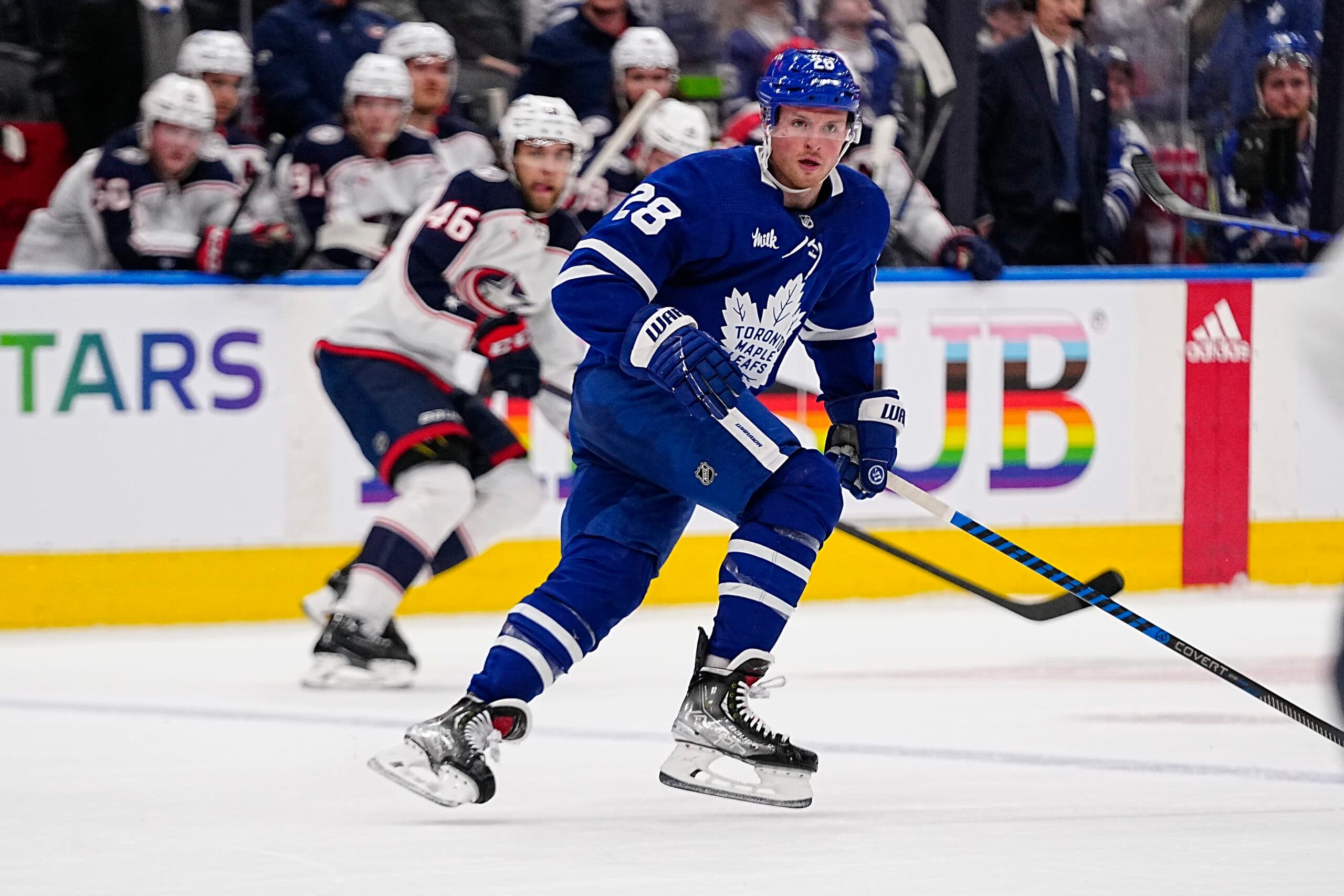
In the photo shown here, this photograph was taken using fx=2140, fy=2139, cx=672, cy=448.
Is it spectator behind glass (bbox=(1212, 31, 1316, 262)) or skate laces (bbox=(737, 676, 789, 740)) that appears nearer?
skate laces (bbox=(737, 676, 789, 740))

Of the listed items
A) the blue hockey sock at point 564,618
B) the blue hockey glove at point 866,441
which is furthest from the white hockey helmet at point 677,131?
the blue hockey sock at point 564,618

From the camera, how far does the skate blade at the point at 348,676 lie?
448 centimetres

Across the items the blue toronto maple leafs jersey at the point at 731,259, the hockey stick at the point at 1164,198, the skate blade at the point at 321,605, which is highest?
the blue toronto maple leafs jersey at the point at 731,259

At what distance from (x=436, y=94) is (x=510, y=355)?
1.58 metres

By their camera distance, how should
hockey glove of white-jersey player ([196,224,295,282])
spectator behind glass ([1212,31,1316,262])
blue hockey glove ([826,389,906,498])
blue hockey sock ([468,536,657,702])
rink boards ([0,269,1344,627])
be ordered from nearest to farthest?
1. blue hockey sock ([468,536,657,702])
2. blue hockey glove ([826,389,906,498])
3. rink boards ([0,269,1344,627])
4. hockey glove of white-jersey player ([196,224,295,282])
5. spectator behind glass ([1212,31,1316,262])

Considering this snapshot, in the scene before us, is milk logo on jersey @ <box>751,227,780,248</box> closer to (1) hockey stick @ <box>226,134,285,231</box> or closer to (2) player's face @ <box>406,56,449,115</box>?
(1) hockey stick @ <box>226,134,285,231</box>

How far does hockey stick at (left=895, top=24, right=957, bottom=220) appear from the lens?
6.17m

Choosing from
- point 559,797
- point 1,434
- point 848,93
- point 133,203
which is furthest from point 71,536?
point 848,93

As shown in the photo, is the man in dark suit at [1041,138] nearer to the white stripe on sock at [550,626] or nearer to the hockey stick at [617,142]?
the hockey stick at [617,142]

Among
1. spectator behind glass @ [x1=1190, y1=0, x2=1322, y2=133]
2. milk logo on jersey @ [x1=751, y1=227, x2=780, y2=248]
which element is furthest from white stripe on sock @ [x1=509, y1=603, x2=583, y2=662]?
spectator behind glass @ [x1=1190, y1=0, x2=1322, y2=133]

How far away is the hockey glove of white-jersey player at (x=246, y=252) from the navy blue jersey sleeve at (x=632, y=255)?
2.36 meters

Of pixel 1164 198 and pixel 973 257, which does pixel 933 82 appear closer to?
pixel 973 257

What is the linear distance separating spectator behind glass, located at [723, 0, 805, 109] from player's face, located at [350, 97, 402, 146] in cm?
108

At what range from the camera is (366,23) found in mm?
5914
